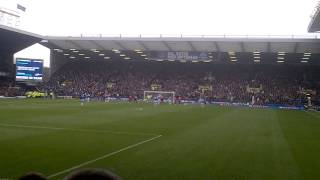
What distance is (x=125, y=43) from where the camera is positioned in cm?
7431

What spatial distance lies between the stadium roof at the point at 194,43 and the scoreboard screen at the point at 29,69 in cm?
421

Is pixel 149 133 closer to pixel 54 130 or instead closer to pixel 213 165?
pixel 54 130

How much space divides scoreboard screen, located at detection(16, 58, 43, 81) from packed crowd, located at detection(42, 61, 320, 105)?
29.6 feet

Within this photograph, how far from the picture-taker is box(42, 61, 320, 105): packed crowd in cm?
7931

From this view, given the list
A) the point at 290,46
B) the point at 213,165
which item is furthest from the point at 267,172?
the point at 290,46

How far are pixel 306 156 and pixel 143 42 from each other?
5782cm

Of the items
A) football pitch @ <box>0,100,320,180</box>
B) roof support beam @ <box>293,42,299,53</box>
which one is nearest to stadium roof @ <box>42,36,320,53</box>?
roof support beam @ <box>293,42,299,53</box>

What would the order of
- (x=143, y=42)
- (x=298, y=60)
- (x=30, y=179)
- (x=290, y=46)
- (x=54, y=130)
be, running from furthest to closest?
(x=298, y=60)
(x=143, y=42)
(x=290, y=46)
(x=54, y=130)
(x=30, y=179)

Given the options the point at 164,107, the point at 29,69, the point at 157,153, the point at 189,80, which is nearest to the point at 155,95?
the point at 189,80

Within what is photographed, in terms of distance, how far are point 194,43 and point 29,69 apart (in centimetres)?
2662

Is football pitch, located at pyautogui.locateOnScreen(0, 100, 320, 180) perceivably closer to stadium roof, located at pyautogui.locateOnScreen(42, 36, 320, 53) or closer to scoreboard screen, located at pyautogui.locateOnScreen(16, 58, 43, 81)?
stadium roof, located at pyautogui.locateOnScreen(42, 36, 320, 53)

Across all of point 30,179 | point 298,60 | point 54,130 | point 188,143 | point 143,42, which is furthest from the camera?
point 298,60

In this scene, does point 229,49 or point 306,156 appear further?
point 229,49

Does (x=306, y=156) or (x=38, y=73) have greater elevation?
(x=38, y=73)
